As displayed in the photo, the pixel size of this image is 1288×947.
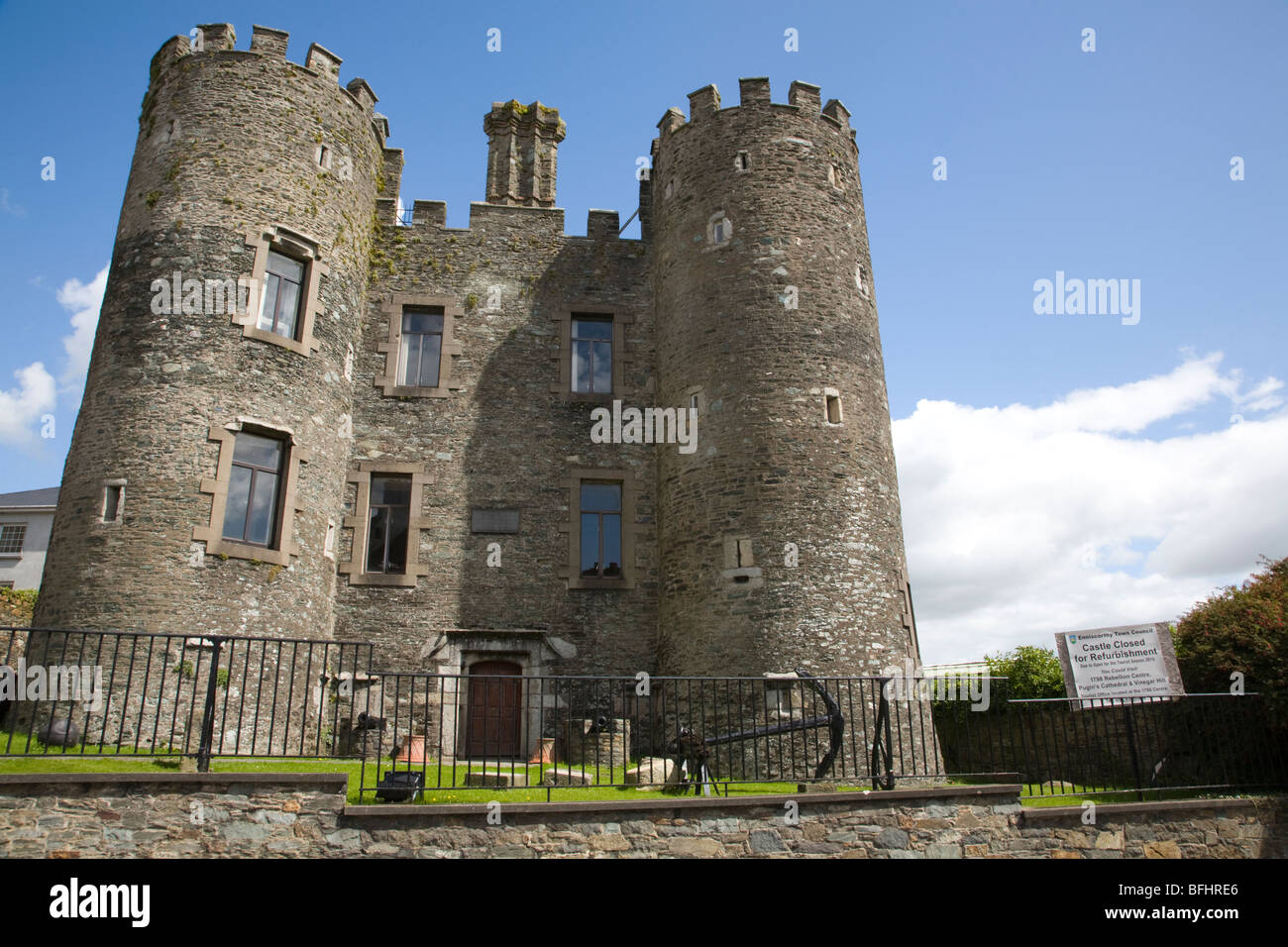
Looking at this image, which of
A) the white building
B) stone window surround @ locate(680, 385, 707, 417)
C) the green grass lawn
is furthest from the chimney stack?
the white building

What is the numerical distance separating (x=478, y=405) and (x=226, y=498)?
212 inches

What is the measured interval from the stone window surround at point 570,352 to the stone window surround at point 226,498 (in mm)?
5475

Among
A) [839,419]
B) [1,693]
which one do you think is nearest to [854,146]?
[839,419]

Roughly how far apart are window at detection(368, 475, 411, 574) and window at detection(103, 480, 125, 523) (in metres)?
4.35

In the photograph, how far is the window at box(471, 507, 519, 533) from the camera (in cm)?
1738

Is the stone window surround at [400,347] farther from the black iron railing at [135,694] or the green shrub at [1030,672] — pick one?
the green shrub at [1030,672]

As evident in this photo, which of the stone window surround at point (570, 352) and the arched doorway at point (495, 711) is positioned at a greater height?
the stone window surround at point (570, 352)

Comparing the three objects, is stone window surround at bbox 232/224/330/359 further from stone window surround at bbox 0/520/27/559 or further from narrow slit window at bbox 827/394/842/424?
stone window surround at bbox 0/520/27/559

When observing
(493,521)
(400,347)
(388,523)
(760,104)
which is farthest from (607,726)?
(760,104)

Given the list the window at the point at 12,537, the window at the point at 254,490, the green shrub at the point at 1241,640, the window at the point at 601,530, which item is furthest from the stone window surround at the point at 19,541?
the green shrub at the point at 1241,640

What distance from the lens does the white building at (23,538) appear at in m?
38.6

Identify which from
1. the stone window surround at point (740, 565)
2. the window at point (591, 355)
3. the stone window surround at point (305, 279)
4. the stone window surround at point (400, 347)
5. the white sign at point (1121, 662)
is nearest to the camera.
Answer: the white sign at point (1121, 662)
